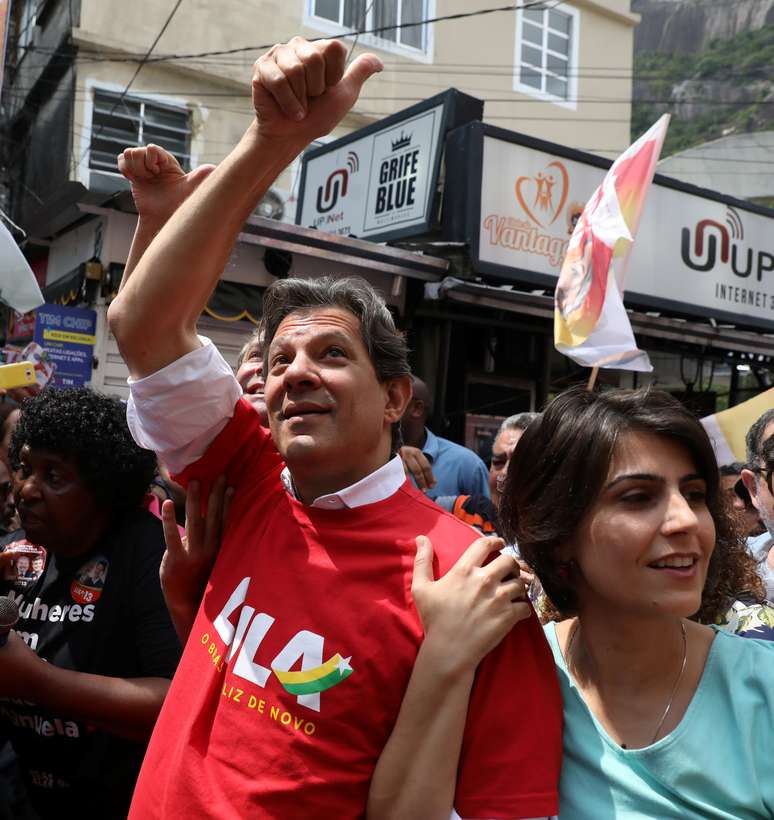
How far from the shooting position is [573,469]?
1625mm

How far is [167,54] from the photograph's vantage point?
43.7 ft

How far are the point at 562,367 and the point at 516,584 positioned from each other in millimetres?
8871

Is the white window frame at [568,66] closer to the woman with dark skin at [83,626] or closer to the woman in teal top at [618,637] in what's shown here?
the woman with dark skin at [83,626]

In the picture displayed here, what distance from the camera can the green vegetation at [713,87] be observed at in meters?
50.2

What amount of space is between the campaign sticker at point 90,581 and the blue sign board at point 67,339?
5.46m

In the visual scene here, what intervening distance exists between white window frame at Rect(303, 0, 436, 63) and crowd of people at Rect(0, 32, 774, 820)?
46.3ft

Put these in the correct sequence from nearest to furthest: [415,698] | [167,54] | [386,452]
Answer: [415,698] → [386,452] → [167,54]

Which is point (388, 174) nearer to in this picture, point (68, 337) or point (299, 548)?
point (68, 337)

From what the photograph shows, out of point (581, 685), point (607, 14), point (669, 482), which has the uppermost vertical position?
point (607, 14)

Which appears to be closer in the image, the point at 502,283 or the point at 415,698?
the point at 415,698

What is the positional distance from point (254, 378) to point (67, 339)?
5085mm

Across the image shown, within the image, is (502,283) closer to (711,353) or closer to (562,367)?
(562,367)

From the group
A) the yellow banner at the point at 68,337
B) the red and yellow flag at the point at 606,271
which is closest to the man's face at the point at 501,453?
the red and yellow flag at the point at 606,271

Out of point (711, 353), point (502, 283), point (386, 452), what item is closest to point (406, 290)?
point (502, 283)
